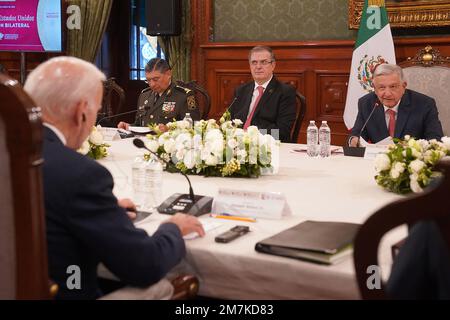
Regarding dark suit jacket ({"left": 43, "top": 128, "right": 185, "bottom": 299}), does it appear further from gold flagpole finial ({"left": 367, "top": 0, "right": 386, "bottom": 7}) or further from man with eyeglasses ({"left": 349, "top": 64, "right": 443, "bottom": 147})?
gold flagpole finial ({"left": 367, "top": 0, "right": 386, "bottom": 7})

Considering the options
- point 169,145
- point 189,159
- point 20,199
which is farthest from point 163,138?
point 20,199

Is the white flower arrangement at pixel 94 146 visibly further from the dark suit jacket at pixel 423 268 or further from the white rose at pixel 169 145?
the dark suit jacket at pixel 423 268

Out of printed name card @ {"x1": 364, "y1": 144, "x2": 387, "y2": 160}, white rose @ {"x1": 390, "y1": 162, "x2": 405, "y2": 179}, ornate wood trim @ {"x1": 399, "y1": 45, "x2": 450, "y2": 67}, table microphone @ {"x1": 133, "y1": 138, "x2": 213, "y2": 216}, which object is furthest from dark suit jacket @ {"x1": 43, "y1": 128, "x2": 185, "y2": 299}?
ornate wood trim @ {"x1": 399, "y1": 45, "x2": 450, "y2": 67}

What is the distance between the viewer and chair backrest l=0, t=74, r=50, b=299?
46.3 inches

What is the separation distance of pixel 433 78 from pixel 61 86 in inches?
128

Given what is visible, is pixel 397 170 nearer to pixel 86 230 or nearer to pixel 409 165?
pixel 409 165

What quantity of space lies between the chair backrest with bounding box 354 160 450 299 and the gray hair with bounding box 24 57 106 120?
2.42 feet

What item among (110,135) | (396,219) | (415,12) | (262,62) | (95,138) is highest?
(415,12)

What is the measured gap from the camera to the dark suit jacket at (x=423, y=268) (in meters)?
1.08

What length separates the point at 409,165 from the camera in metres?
2.25

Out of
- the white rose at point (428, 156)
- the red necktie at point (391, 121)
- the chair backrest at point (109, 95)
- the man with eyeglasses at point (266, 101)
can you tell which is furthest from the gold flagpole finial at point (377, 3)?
the white rose at point (428, 156)

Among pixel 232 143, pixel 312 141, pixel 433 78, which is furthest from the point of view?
pixel 433 78

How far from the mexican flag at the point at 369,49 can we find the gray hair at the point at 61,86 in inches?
165

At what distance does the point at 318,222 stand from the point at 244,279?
0.34 metres
